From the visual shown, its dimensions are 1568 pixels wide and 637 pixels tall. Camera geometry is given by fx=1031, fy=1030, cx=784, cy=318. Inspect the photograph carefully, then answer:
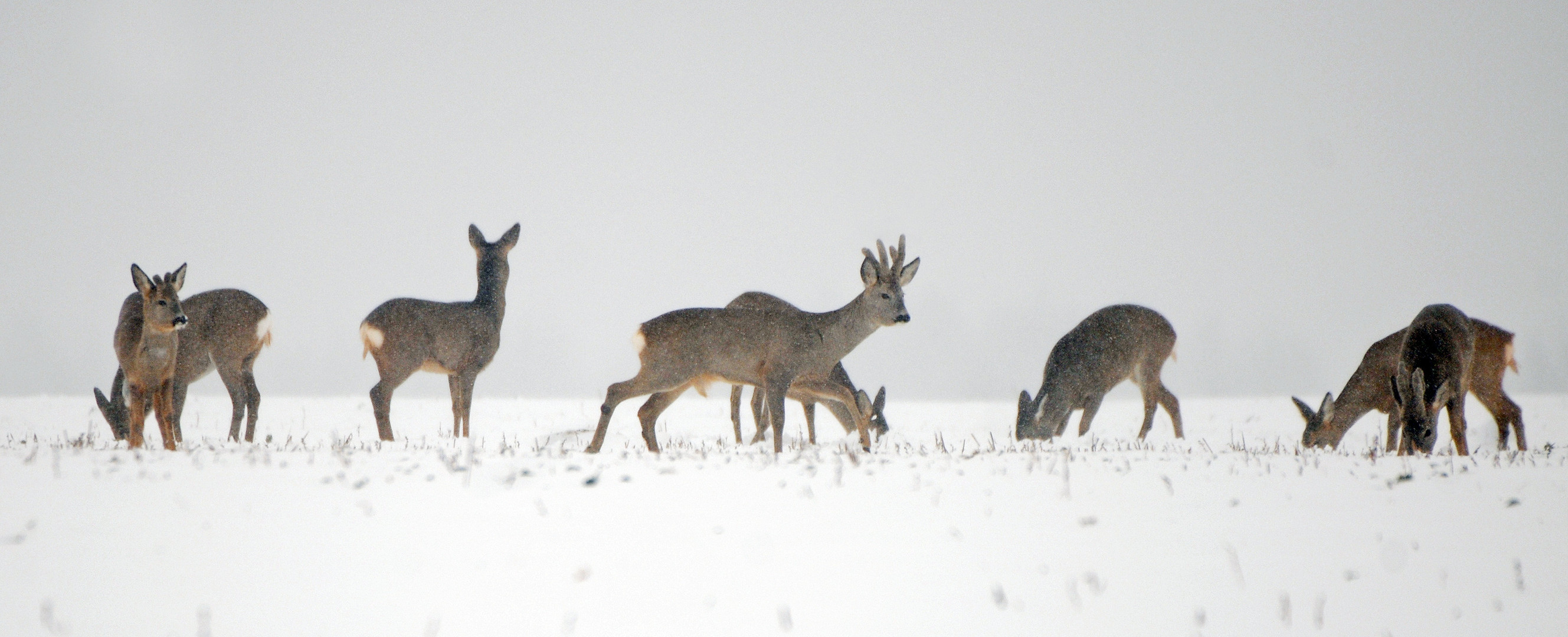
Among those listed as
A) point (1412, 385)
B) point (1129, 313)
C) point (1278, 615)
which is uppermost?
point (1129, 313)

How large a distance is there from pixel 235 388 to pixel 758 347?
5.80 metres

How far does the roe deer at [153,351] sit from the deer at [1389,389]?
37.6 feet

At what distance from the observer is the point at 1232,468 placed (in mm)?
7035

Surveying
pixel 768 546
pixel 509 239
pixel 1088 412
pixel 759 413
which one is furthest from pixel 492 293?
pixel 768 546

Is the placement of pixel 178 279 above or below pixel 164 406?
above

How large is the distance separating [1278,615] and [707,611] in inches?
90.5

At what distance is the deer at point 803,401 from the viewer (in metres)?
11.6

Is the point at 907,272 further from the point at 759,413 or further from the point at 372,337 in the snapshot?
the point at 372,337

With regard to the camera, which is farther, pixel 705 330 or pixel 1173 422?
pixel 1173 422

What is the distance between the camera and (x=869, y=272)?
387 inches

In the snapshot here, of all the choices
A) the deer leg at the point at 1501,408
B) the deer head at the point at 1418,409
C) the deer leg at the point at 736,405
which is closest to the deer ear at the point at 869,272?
the deer leg at the point at 736,405

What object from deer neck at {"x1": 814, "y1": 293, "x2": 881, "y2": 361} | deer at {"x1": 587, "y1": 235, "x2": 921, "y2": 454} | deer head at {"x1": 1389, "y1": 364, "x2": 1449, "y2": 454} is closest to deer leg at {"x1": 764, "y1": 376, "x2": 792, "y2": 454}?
deer at {"x1": 587, "y1": 235, "x2": 921, "y2": 454}

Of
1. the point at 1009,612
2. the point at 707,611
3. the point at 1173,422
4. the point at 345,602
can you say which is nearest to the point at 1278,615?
the point at 1009,612

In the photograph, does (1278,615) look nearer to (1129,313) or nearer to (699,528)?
(699,528)
